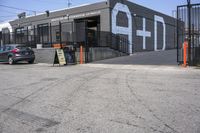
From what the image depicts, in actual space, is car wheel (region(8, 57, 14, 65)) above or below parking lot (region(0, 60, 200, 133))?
above

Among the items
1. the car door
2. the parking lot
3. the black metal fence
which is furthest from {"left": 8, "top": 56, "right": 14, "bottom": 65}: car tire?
the parking lot

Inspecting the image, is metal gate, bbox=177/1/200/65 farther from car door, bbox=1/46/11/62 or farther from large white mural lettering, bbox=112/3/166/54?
car door, bbox=1/46/11/62

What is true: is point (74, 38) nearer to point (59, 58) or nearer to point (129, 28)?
point (59, 58)

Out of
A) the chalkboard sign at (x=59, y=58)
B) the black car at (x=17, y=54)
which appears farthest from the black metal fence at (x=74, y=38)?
the black car at (x=17, y=54)

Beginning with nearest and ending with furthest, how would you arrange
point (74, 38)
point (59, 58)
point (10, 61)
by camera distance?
point (59, 58) < point (10, 61) < point (74, 38)

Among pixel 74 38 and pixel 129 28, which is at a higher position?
pixel 129 28

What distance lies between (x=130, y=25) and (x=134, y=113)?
79.7 feet

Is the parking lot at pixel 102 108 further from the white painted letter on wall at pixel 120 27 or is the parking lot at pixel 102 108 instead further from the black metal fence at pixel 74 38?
the white painted letter on wall at pixel 120 27

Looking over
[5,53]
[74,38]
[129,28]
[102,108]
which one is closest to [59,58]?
[74,38]

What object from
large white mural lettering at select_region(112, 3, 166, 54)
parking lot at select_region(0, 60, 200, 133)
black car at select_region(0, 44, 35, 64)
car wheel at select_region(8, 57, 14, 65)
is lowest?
parking lot at select_region(0, 60, 200, 133)

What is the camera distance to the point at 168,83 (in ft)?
32.9

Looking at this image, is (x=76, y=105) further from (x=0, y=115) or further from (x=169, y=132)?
(x=169, y=132)

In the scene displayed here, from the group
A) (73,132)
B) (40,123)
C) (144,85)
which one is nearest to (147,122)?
(73,132)

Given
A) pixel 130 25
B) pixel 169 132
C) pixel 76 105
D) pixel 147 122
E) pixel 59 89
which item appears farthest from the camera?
pixel 130 25
